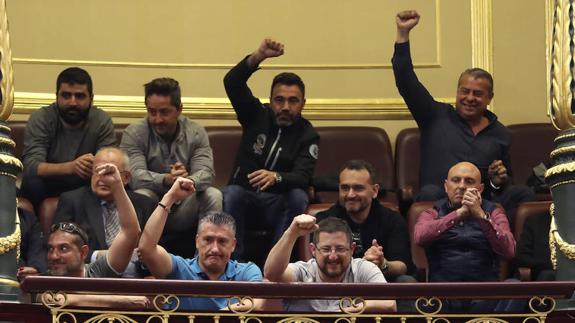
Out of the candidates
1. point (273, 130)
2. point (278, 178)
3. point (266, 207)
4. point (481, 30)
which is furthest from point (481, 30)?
point (266, 207)

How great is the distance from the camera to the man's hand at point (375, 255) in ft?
22.3

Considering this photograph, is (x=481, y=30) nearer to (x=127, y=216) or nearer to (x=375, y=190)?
(x=375, y=190)

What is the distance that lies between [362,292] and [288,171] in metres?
2.33

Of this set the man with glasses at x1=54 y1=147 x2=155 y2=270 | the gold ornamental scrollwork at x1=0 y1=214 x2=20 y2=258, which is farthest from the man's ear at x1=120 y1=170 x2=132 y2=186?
the gold ornamental scrollwork at x1=0 y1=214 x2=20 y2=258

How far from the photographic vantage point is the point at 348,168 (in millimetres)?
7438

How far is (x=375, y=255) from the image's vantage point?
6809mm

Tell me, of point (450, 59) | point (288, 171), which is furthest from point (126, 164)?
point (450, 59)

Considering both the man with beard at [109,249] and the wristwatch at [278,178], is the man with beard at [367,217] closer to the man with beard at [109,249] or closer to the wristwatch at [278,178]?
the wristwatch at [278,178]

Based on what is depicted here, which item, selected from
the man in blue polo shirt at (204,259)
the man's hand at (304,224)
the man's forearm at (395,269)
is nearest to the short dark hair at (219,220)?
the man in blue polo shirt at (204,259)

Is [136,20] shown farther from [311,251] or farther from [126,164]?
[311,251]

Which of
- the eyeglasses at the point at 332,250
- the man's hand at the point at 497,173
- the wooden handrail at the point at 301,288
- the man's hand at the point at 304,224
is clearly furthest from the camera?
the man's hand at the point at 497,173

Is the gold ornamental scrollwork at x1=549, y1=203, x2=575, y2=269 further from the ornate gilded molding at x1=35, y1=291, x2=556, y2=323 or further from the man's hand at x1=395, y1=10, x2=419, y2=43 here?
the man's hand at x1=395, y1=10, x2=419, y2=43

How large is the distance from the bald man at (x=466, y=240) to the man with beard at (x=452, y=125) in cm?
78

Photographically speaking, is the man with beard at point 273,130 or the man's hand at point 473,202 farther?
the man with beard at point 273,130
